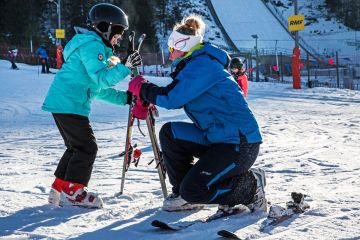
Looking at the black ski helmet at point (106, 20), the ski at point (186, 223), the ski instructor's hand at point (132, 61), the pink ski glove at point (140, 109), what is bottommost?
the ski at point (186, 223)

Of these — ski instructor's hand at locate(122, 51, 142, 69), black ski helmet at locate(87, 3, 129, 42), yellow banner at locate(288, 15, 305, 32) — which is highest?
yellow banner at locate(288, 15, 305, 32)

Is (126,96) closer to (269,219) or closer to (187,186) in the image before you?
(187,186)

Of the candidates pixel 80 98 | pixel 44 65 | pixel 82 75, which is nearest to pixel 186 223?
pixel 80 98

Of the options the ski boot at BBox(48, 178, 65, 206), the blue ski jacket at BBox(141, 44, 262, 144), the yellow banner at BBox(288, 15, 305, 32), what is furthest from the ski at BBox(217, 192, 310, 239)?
the yellow banner at BBox(288, 15, 305, 32)

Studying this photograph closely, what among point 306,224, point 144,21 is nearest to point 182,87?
point 306,224

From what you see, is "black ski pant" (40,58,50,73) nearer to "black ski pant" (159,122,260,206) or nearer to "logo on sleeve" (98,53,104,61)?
"logo on sleeve" (98,53,104,61)

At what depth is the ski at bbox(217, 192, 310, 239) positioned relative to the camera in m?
3.26

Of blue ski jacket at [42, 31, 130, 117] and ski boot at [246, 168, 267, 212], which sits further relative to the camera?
blue ski jacket at [42, 31, 130, 117]

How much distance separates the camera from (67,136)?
4.03m

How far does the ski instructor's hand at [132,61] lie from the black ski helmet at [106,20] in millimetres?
267

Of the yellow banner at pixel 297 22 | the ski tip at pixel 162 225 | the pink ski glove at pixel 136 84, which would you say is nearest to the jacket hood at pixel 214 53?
the pink ski glove at pixel 136 84

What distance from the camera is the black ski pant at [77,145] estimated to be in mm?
3982

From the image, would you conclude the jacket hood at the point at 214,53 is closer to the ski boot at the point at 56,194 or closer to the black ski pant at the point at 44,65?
the ski boot at the point at 56,194

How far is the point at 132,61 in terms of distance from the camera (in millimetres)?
3986
